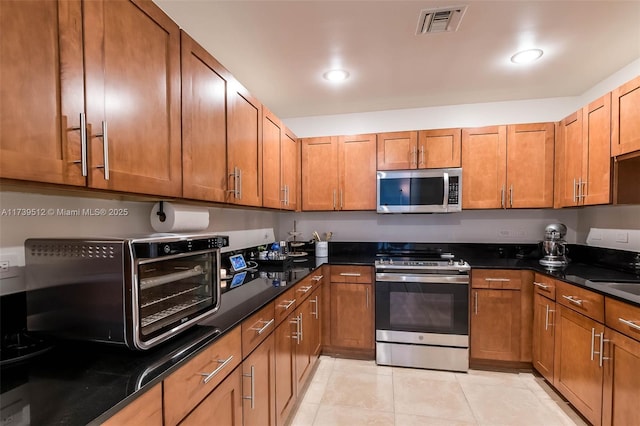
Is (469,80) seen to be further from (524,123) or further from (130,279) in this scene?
(130,279)

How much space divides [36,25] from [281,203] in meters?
1.93

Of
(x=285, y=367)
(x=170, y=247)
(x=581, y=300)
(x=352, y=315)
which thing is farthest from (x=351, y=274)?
A: (x=170, y=247)

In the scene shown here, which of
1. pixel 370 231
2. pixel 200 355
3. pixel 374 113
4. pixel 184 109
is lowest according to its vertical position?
pixel 200 355

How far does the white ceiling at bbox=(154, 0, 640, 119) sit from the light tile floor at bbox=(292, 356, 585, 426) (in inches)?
98.1

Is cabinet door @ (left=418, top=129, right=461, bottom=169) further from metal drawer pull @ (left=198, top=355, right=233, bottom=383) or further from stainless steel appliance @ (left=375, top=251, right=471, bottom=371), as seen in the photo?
metal drawer pull @ (left=198, top=355, right=233, bottom=383)

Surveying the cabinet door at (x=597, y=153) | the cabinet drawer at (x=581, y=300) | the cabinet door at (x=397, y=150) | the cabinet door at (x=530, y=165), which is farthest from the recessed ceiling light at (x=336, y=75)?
the cabinet drawer at (x=581, y=300)

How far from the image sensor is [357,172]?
9.78ft

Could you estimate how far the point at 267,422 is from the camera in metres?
1.47

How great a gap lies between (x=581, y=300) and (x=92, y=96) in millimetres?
2718

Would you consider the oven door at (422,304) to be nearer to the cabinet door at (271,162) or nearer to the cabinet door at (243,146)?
the cabinet door at (271,162)

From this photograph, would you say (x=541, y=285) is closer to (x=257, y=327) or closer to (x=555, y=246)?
(x=555, y=246)

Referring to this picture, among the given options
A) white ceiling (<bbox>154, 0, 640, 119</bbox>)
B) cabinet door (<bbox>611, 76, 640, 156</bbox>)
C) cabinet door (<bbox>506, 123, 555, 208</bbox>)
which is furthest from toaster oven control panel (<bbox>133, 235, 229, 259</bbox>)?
cabinet door (<bbox>506, 123, 555, 208</bbox>)

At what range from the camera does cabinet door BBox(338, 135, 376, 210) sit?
9.68ft

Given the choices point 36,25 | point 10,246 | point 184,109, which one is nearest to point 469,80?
point 184,109
